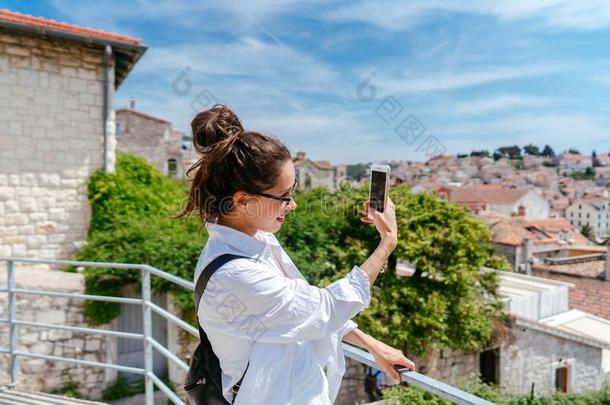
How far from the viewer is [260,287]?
3.30 feet

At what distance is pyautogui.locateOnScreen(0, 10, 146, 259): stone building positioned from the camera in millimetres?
7656

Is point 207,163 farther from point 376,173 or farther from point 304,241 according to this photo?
point 304,241

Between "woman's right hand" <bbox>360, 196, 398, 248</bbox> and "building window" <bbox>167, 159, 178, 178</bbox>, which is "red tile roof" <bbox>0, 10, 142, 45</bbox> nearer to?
"woman's right hand" <bbox>360, 196, 398, 248</bbox>

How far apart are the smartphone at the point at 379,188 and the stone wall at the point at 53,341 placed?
20.6 feet

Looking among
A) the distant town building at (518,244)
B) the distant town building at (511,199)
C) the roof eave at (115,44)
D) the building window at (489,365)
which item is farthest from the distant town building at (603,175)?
the roof eave at (115,44)

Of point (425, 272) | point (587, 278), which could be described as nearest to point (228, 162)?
point (425, 272)

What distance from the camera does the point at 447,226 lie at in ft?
30.5

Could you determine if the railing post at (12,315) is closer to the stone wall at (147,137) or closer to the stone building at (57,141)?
the stone building at (57,141)

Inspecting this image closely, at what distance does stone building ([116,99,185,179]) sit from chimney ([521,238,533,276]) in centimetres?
1468

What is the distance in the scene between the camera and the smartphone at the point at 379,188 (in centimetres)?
121

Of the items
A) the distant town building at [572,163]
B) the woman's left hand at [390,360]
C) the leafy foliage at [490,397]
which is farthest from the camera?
the distant town building at [572,163]

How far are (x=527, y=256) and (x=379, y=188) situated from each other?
19.0 m

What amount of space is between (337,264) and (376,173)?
8.12 m

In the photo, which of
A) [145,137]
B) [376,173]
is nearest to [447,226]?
[376,173]
